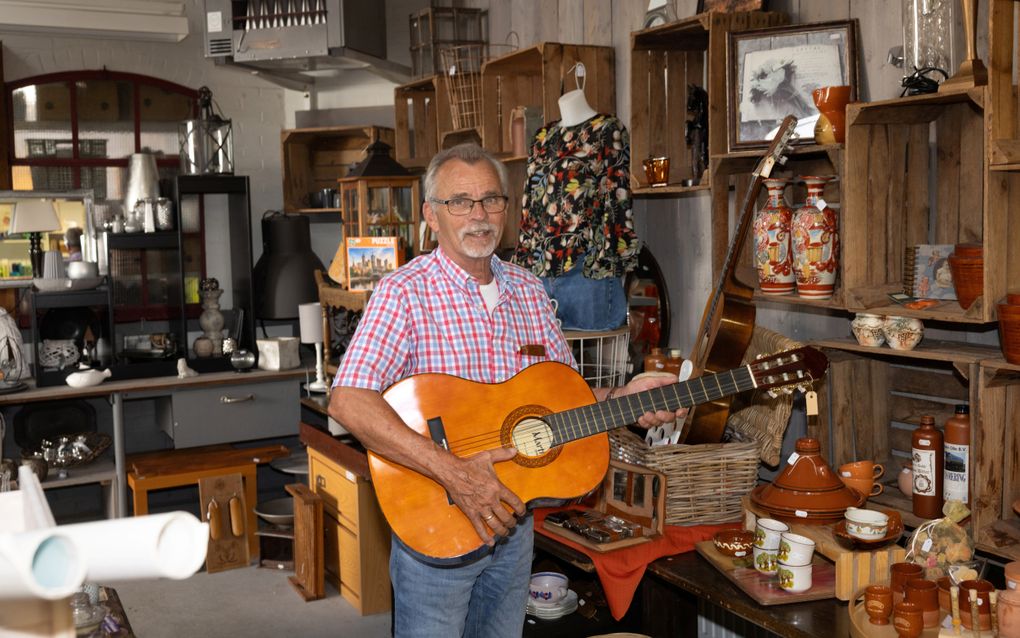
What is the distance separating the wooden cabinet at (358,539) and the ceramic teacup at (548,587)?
1187 mm

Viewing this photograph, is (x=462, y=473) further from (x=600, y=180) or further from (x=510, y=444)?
(x=600, y=180)

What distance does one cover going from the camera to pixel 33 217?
18.1 ft

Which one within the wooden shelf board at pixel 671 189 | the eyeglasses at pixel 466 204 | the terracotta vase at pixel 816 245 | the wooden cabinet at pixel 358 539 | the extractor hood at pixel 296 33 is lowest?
the wooden cabinet at pixel 358 539

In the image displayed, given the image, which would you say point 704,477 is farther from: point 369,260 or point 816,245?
point 369,260

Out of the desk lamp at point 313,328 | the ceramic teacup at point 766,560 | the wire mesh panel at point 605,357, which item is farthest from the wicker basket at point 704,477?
the desk lamp at point 313,328

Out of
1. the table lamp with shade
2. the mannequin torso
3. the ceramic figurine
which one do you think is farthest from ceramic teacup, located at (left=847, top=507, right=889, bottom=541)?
the table lamp with shade

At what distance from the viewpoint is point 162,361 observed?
555 centimetres

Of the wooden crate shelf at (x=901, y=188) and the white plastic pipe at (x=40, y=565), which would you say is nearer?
the white plastic pipe at (x=40, y=565)

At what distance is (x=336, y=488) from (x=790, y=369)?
2661 mm

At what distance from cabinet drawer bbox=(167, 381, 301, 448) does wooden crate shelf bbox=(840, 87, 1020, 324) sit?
11.8ft

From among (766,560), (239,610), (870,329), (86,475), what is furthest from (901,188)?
(86,475)

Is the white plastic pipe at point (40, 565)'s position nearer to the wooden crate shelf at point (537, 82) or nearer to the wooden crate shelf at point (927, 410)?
the wooden crate shelf at point (927, 410)

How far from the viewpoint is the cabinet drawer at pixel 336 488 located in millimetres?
4332

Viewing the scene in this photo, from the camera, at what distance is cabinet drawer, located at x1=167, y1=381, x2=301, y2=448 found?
17.5 feet
